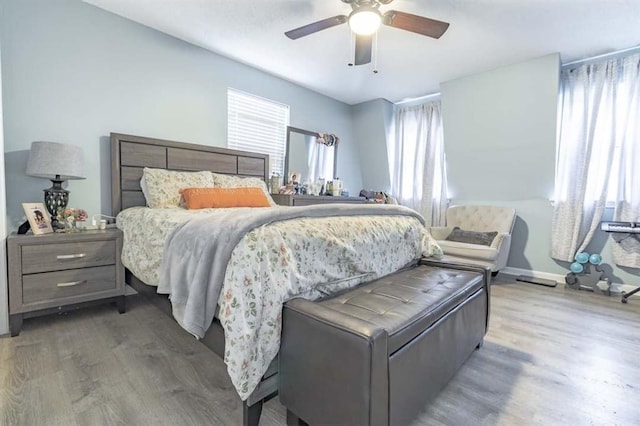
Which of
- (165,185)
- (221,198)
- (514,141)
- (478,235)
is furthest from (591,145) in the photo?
(165,185)

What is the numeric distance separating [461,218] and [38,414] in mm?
→ 4229

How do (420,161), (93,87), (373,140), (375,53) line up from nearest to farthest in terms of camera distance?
(93,87) → (375,53) → (420,161) → (373,140)

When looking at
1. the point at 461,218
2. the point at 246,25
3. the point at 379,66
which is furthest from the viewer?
the point at 461,218

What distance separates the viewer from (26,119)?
7.88 feet

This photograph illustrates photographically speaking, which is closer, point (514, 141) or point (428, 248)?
point (428, 248)

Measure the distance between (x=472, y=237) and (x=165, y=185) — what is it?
3.35m

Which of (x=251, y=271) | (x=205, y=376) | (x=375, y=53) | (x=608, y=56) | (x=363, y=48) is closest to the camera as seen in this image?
(x=251, y=271)

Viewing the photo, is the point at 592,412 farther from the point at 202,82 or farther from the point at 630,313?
the point at 202,82

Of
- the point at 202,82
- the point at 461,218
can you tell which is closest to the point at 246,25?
the point at 202,82

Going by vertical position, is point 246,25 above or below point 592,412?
above

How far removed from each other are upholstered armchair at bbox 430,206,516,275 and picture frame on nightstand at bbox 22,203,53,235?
3351 millimetres

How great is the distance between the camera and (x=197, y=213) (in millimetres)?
2141

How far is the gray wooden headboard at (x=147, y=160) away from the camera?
9.05ft

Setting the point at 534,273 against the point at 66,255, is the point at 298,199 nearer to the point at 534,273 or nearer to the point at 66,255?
the point at 66,255
